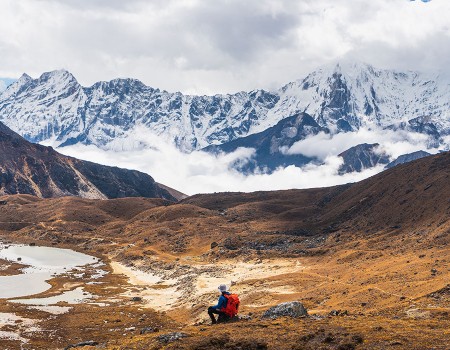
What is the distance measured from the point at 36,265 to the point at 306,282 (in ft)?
323

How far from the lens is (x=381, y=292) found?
59500 millimetres

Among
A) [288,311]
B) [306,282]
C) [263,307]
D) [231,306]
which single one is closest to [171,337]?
[231,306]

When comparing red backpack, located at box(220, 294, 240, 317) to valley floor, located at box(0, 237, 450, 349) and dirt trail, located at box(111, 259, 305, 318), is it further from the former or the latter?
dirt trail, located at box(111, 259, 305, 318)

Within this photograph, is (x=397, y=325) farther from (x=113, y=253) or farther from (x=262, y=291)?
(x=113, y=253)

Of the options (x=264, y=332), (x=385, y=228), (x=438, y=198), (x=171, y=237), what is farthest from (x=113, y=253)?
(x=264, y=332)

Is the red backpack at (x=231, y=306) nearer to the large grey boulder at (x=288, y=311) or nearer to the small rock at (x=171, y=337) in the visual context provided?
the small rock at (x=171, y=337)

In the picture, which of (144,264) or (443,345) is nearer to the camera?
(443,345)

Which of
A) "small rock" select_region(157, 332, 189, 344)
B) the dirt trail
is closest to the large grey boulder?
"small rock" select_region(157, 332, 189, 344)

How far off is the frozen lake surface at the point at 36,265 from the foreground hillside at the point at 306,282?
6320mm

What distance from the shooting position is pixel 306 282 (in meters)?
81.8

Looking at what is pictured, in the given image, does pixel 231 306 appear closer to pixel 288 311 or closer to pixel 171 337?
pixel 171 337

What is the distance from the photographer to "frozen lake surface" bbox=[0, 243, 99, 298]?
340 ft

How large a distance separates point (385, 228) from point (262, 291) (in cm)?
7910

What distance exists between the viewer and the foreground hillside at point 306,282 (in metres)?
32.8
